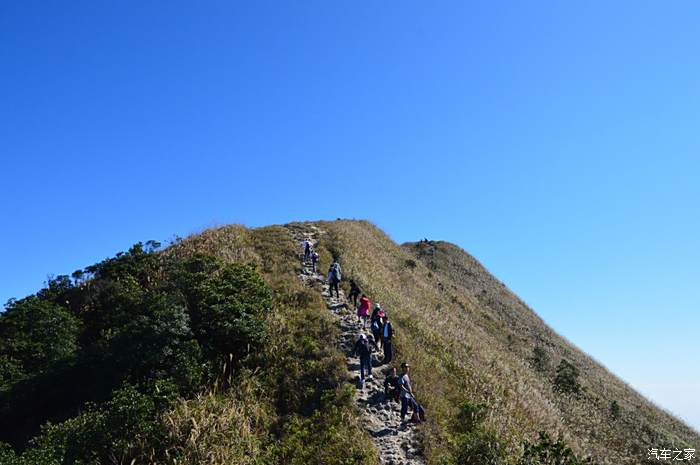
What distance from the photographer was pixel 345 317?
816 inches

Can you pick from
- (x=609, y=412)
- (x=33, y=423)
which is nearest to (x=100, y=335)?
(x=33, y=423)

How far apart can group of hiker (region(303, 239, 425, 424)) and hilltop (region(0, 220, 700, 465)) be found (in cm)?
66

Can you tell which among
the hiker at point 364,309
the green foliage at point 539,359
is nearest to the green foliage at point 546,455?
the hiker at point 364,309

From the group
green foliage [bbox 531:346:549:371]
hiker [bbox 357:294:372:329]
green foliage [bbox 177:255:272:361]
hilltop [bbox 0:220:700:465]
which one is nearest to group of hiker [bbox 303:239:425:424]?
hiker [bbox 357:294:372:329]

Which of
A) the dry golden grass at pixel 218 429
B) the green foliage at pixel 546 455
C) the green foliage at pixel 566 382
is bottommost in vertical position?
the dry golden grass at pixel 218 429

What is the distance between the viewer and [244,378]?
16234 mm

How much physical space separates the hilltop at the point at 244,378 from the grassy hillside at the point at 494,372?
13 cm

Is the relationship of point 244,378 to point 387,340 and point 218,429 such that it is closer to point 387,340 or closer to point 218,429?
point 218,429

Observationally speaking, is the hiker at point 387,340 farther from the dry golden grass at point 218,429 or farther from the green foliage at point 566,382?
the green foliage at point 566,382

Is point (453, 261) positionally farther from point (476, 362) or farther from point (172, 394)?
point (172, 394)

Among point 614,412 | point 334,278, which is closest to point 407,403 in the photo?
point 334,278

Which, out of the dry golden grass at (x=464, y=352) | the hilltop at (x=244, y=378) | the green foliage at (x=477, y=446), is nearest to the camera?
the green foliage at (x=477, y=446)

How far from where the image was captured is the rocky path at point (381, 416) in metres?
13.0

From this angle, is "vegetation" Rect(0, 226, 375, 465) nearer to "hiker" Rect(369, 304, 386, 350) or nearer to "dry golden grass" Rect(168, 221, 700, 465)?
"dry golden grass" Rect(168, 221, 700, 465)
